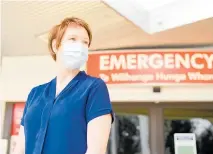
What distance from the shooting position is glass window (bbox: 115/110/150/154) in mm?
3611

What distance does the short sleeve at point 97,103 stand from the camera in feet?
2.85

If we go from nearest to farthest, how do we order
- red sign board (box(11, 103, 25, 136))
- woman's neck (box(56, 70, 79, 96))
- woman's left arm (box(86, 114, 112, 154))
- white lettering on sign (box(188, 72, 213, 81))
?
woman's left arm (box(86, 114, 112, 154))
woman's neck (box(56, 70, 79, 96))
white lettering on sign (box(188, 72, 213, 81))
red sign board (box(11, 103, 25, 136))

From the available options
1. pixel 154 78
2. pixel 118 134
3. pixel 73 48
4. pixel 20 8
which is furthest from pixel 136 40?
pixel 73 48

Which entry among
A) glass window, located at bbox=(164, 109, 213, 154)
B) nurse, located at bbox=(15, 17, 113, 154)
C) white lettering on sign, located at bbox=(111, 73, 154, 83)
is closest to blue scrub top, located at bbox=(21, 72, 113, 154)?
nurse, located at bbox=(15, 17, 113, 154)

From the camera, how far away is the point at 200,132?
362 cm

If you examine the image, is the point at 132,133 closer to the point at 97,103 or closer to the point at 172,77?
the point at 172,77

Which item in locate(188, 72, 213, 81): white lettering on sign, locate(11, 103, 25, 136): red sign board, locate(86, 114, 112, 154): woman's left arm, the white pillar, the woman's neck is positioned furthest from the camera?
locate(11, 103, 25, 136): red sign board

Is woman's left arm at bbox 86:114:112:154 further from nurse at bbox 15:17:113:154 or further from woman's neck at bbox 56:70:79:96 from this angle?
woman's neck at bbox 56:70:79:96

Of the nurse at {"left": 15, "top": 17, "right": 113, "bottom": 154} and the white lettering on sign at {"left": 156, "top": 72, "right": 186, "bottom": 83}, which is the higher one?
the white lettering on sign at {"left": 156, "top": 72, "right": 186, "bottom": 83}

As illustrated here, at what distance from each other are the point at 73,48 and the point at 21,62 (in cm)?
317

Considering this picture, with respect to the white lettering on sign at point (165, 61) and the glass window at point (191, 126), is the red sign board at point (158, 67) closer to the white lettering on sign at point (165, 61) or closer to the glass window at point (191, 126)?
the white lettering on sign at point (165, 61)

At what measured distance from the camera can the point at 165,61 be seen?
138 inches

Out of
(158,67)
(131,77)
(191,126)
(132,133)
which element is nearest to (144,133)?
(132,133)

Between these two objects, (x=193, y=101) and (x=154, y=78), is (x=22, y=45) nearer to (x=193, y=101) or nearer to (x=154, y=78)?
(x=154, y=78)
